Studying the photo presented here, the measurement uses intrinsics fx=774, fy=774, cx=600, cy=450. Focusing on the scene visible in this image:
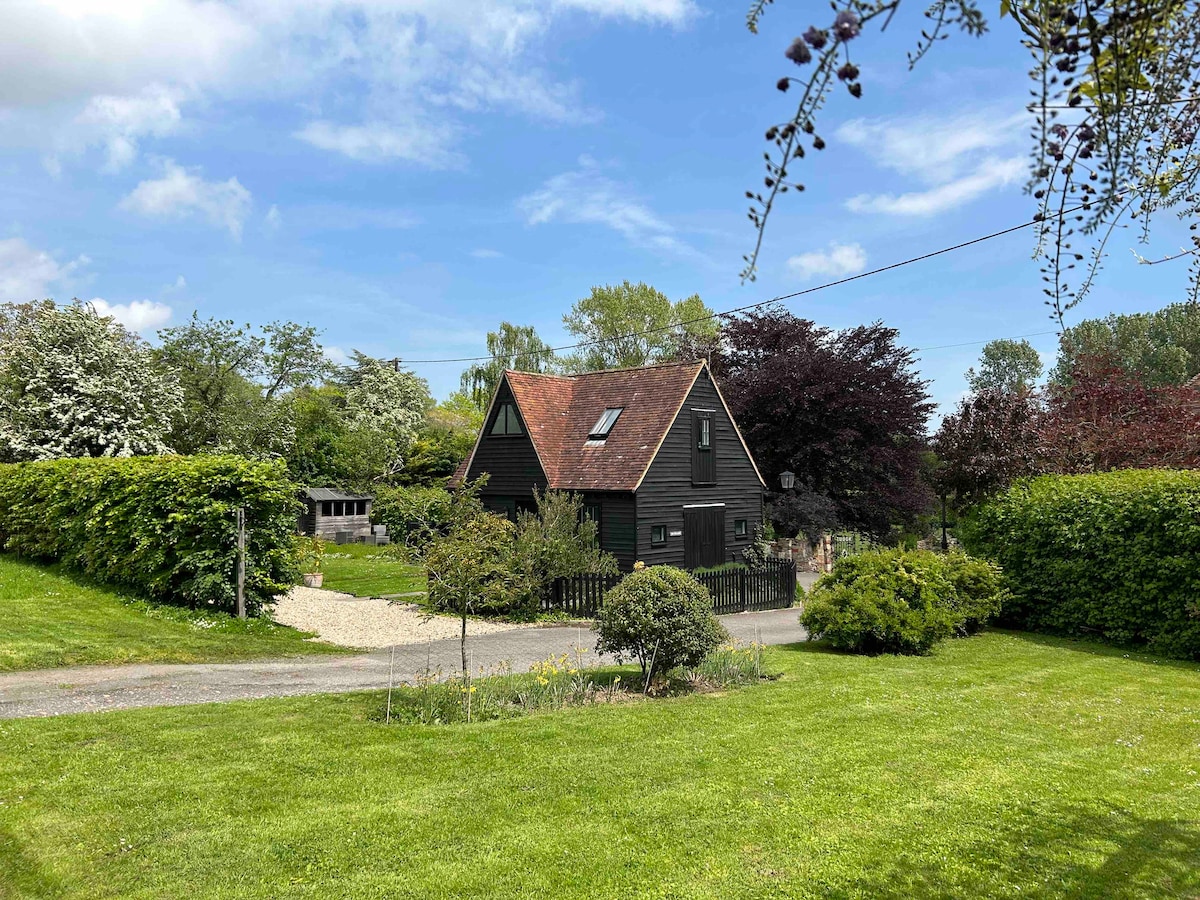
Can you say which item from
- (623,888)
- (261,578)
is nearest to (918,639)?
(623,888)

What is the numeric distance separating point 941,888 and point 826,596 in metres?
10.6

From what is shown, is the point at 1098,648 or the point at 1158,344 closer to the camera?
the point at 1098,648

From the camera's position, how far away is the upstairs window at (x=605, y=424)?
27.2m

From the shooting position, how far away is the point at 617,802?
6.89 meters

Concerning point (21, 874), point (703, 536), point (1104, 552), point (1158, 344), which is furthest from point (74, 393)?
point (1158, 344)

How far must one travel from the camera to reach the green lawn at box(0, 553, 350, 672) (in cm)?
1355

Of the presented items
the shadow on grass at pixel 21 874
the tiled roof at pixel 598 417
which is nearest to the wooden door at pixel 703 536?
the tiled roof at pixel 598 417

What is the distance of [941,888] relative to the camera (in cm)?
538

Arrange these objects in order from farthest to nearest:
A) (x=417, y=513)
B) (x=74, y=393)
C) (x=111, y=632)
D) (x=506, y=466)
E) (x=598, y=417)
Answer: (x=74, y=393)
(x=598, y=417)
(x=506, y=466)
(x=417, y=513)
(x=111, y=632)

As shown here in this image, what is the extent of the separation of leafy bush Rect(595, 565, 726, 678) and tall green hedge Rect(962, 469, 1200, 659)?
9.91 meters

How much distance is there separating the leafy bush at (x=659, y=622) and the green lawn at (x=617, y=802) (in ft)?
3.02

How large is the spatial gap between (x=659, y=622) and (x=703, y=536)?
52.8 feet

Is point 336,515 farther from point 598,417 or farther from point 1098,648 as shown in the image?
point 1098,648

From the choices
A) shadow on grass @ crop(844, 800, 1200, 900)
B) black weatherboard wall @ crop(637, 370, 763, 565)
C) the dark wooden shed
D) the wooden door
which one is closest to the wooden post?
black weatherboard wall @ crop(637, 370, 763, 565)
